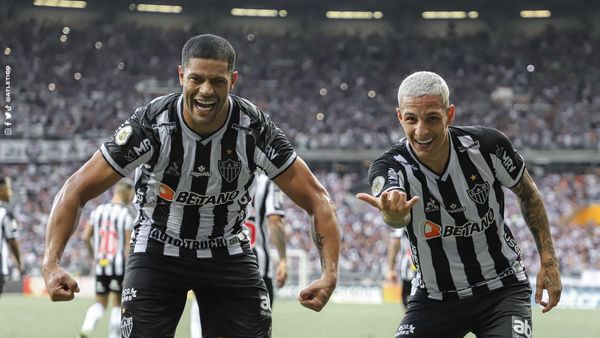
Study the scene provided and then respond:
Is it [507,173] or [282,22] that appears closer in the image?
[507,173]

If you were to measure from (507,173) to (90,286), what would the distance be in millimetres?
20852

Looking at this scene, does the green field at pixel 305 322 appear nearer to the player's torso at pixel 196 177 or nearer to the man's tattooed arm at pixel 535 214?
the player's torso at pixel 196 177

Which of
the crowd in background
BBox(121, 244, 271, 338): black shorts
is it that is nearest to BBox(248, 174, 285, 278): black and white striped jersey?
BBox(121, 244, 271, 338): black shorts

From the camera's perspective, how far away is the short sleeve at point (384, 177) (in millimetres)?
4633

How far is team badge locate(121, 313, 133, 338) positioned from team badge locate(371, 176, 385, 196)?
154 centimetres

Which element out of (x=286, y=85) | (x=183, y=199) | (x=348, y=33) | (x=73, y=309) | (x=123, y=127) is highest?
(x=348, y=33)

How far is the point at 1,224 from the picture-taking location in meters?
11.1

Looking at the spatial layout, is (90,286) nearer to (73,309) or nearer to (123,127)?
(73,309)

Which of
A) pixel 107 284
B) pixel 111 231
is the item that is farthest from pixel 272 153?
pixel 111 231

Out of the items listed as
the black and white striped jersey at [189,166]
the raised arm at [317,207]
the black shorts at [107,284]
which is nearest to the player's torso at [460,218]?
the raised arm at [317,207]

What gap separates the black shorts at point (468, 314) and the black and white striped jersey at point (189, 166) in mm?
1192

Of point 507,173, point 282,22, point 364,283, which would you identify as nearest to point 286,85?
point 282,22

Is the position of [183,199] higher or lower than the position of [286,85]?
lower

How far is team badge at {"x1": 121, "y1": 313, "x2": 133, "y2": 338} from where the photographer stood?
4805 millimetres
